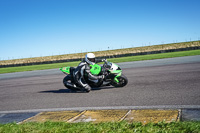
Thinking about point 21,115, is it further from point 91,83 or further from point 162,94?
point 162,94

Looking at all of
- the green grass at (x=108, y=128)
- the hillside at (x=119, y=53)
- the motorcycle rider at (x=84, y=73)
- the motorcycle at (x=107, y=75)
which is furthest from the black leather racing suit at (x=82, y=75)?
the hillside at (x=119, y=53)

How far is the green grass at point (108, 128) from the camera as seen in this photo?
10.8ft

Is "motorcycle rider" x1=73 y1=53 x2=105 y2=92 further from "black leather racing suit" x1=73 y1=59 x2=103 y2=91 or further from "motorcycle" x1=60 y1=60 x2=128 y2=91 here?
"motorcycle" x1=60 y1=60 x2=128 y2=91

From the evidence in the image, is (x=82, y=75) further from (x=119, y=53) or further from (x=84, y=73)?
(x=119, y=53)

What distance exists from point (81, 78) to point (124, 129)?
15.3ft

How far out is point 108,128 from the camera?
3535 millimetres

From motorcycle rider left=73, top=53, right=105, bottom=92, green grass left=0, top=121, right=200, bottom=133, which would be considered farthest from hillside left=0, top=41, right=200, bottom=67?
green grass left=0, top=121, right=200, bottom=133

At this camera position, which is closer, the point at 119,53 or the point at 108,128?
the point at 108,128

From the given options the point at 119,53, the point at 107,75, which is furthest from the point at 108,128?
the point at 119,53

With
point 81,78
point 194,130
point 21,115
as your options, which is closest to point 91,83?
point 81,78

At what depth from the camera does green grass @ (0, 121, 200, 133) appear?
330 centimetres

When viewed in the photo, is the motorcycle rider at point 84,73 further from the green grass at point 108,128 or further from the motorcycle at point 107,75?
the green grass at point 108,128

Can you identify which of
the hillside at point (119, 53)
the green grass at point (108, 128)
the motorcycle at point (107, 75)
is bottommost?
the green grass at point (108, 128)

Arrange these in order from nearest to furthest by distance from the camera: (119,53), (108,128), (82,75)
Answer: (108,128), (82,75), (119,53)
